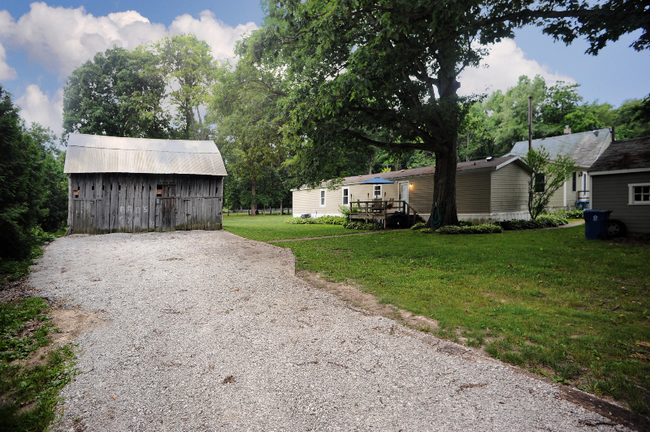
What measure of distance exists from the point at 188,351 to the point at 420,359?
238 centimetres

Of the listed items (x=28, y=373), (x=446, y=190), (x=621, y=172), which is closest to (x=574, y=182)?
(x=621, y=172)

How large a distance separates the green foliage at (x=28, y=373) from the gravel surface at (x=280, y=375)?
130mm

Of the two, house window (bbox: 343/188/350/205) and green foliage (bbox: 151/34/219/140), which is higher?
green foliage (bbox: 151/34/219/140)

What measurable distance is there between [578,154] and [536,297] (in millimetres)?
27681

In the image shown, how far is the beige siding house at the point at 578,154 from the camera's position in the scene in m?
23.1

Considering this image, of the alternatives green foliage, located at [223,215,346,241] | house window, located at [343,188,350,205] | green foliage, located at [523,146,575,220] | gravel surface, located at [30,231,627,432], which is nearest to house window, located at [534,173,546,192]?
green foliage, located at [523,146,575,220]

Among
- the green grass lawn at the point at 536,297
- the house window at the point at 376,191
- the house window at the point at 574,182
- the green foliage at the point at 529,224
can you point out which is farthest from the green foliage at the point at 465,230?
the house window at the point at 574,182

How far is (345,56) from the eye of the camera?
12.4m

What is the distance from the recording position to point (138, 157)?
54.3 ft

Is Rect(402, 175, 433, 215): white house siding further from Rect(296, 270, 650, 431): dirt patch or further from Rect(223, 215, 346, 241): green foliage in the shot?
Rect(296, 270, 650, 431): dirt patch

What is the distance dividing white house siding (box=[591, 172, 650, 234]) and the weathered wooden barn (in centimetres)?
1747

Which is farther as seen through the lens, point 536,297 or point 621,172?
point 621,172

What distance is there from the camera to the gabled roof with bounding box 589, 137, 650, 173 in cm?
1188

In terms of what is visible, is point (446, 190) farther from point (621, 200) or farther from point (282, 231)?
point (282, 231)
